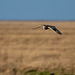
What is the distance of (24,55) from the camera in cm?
1184

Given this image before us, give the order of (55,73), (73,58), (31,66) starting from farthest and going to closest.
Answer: (73,58) < (31,66) < (55,73)

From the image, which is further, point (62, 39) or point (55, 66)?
point (62, 39)

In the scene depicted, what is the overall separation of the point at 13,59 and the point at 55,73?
1.76 meters

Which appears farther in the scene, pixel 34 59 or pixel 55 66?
pixel 34 59

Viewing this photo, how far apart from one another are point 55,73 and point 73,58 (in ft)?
5.28

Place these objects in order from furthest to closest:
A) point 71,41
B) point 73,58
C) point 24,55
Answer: point 71,41 < point 24,55 < point 73,58

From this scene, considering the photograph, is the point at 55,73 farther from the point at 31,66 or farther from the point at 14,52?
the point at 14,52

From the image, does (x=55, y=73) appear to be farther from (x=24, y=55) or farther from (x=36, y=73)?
(x=24, y=55)

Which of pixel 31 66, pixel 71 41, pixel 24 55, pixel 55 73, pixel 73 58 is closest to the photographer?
pixel 55 73

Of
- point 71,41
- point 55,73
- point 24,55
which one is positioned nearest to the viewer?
point 55,73

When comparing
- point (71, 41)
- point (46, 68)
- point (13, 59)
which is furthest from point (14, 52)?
point (71, 41)

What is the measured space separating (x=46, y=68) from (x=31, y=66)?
49 centimetres

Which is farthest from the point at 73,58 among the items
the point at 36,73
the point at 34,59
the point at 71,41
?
the point at 71,41

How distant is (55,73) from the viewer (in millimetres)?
9578
